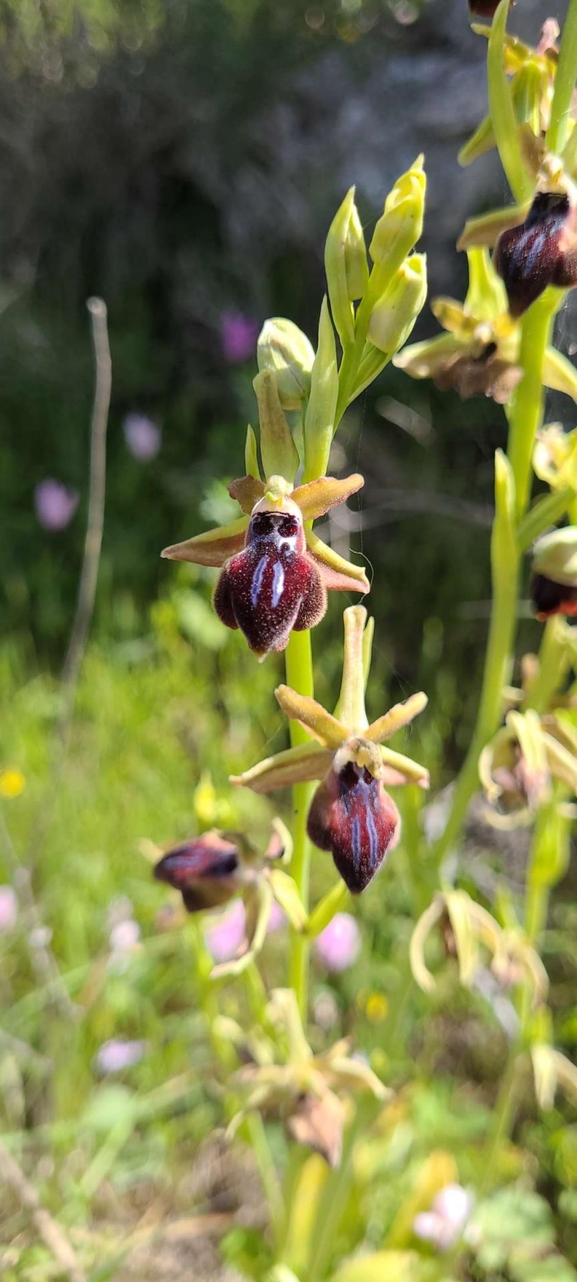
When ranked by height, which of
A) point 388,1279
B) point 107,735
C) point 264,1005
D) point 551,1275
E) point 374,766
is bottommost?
point 551,1275

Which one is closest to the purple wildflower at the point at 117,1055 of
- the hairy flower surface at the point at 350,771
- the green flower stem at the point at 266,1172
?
the green flower stem at the point at 266,1172

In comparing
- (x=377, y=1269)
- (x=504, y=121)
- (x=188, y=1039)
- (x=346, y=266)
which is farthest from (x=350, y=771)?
(x=188, y=1039)

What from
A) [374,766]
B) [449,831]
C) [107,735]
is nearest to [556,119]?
[374,766]

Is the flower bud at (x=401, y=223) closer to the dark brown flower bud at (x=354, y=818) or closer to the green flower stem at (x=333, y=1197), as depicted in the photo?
the dark brown flower bud at (x=354, y=818)

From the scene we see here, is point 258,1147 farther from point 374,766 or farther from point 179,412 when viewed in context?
point 179,412

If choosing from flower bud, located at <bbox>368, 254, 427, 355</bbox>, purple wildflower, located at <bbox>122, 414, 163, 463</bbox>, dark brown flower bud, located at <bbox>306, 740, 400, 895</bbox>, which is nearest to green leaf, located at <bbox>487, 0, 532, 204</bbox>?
flower bud, located at <bbox>368, 254, 427, 355</bbox>

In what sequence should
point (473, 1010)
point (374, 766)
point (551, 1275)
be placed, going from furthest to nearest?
1. point (473, 1010)
2. point (551, 1275)
3. point (374, 766)
